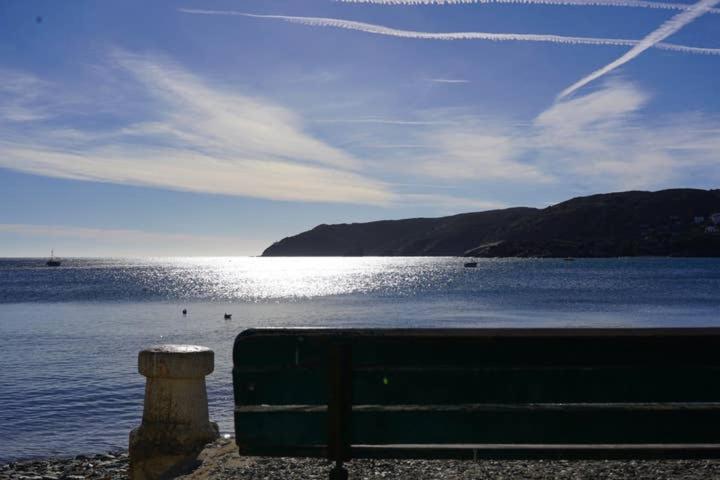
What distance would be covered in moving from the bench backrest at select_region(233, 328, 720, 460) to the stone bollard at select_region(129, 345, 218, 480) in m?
1.72

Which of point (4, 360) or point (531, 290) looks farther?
point (531, 290)

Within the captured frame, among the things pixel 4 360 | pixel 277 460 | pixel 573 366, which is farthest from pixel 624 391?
pixel 4 360

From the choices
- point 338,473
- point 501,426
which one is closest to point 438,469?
point 338,473

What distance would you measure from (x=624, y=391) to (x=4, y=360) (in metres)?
31.5

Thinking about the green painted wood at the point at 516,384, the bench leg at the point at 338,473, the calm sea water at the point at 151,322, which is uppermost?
the green painted wood at the point at 516,384

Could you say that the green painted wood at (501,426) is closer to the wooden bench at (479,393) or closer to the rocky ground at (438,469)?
the wooden bench at (479,393)

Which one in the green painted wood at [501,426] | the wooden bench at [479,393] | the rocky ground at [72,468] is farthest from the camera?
the rocky ground at [72,468]

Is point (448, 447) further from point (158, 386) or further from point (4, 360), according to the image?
point (4, 360)

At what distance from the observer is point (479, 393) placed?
410cm

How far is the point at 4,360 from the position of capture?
3111 centimetres

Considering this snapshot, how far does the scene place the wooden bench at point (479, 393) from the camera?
4.01 meters

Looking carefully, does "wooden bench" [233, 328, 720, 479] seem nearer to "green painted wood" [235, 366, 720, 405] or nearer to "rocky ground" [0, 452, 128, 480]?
"green painted wood" [235, 366, 720, 405]

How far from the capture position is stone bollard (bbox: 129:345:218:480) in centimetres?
580

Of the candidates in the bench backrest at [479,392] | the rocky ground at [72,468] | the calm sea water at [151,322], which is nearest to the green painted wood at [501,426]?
the bench backrest at [479,392]
